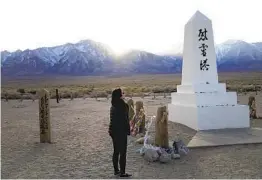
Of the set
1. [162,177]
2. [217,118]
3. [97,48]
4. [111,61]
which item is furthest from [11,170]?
[97,48]

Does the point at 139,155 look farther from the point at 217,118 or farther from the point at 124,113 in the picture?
the point at 217,118

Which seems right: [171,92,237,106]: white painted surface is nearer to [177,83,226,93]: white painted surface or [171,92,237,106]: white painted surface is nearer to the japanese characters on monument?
[177,83,226,93]: white painted surface

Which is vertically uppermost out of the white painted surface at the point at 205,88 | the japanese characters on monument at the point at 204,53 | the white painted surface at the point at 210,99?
the japanese characters on monument at the point at 204,53

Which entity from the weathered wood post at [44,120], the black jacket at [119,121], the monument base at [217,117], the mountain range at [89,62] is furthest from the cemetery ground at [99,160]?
the mountain range at [89,62]

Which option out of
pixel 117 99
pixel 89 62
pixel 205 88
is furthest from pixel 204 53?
pixel 89 62

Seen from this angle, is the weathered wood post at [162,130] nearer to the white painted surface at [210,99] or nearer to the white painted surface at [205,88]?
the white painted surface at [210,99]

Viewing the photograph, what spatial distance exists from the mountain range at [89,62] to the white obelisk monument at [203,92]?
132 meters

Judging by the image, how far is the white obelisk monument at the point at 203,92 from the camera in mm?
11320

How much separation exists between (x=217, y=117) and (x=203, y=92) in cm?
91

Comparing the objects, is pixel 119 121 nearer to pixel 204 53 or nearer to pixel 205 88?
pixel 205 88

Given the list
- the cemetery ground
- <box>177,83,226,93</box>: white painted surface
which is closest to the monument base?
the cemetery ground

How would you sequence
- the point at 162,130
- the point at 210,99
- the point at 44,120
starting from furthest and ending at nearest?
the point at 210,99 < the point at 44,120 < the point at 162,130

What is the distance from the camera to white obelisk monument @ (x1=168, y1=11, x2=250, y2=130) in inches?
446

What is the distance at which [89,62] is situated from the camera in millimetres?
164000
